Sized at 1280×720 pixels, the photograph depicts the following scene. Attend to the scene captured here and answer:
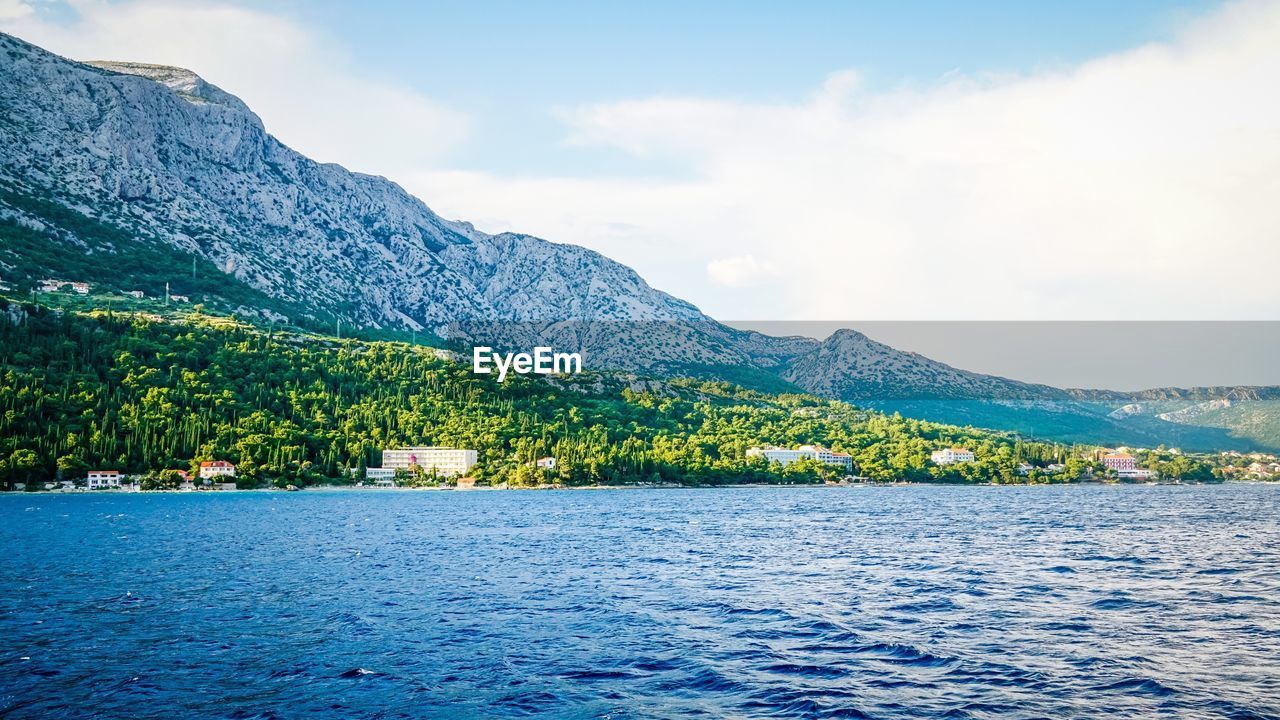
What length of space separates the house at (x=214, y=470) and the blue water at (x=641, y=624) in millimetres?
85798

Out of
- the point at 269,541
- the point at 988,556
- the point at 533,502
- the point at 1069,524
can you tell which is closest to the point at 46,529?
the point at 269,541

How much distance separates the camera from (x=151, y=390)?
613 feet

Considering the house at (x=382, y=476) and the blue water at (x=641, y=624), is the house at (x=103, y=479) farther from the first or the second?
the blue water at (x=641, y=624)

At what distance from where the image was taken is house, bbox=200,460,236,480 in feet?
564

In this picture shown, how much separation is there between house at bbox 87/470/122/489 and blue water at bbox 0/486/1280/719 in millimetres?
79327

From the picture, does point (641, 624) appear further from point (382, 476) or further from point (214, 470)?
point (382, 476)

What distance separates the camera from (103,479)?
161m

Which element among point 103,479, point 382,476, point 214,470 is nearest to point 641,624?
point 103,479

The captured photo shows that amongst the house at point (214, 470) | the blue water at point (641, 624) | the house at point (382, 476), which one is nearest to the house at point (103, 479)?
the house at point (214, 470)

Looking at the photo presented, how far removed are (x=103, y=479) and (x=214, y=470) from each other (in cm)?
1906

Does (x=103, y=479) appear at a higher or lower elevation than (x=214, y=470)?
lower

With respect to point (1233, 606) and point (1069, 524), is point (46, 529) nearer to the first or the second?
point (1233, 606)

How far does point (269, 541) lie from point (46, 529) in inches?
1135

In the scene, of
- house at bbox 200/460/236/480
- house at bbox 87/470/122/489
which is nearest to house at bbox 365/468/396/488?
house at bbox 200/460/236/480
